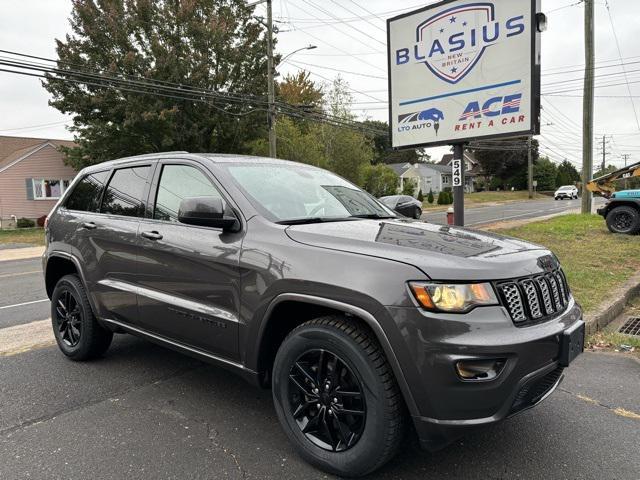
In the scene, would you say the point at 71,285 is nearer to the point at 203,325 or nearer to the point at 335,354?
the point at 203,325

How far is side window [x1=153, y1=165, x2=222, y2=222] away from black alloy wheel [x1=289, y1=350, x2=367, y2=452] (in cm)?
135

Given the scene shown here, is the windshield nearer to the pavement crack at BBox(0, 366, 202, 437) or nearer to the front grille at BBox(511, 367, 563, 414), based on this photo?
the front grille at BBox(511, 367, 563, 414)

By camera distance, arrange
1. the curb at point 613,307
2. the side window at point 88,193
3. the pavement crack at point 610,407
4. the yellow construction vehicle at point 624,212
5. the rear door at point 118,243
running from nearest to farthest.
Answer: the pavement crack at point 610,407 < the rear door at point 118,243 < the side window at point 88,193 < the curb at point 613,307 < the yellow construction vehicle at point 624,212

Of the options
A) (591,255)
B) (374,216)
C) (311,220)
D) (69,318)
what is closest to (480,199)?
(591,255)

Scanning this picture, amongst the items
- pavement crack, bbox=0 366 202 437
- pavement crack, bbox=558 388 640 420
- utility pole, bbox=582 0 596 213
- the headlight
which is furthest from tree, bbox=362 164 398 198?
the headlight

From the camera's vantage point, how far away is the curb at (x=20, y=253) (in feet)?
48.8

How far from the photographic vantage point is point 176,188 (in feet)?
11.9

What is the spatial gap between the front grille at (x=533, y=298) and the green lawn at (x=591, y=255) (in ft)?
10.6

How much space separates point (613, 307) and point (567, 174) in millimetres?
83483

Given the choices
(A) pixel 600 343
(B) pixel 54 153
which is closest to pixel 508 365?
(A) pixel 600 343

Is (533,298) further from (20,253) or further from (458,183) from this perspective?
(20,253)

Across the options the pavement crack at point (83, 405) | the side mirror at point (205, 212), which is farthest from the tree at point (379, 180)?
the side mirror at point (205, 212)

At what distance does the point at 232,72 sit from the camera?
28.2 meters

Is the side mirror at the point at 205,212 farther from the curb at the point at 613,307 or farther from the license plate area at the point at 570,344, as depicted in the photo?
the curb at the point at 613,307
